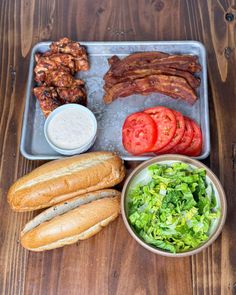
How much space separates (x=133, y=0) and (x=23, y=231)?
1.33m

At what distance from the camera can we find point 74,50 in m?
2.01

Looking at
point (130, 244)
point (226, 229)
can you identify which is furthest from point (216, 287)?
point (130, 244)

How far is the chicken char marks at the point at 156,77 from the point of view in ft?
6.24

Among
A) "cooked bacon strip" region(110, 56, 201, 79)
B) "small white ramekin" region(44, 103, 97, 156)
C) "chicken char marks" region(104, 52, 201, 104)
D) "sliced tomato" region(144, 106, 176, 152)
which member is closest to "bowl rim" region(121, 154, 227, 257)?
"sliced tomato" region(144, 106, 176, 152)

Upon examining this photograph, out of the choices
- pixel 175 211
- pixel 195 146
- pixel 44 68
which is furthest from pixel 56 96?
pixel 175 211

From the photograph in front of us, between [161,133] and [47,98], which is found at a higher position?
[47,98]

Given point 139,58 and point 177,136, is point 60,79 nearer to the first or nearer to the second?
point 139,58

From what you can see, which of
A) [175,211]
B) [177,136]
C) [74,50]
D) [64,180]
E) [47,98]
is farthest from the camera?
[74,50]

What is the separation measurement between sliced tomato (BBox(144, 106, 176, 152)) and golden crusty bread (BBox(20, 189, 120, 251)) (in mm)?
282

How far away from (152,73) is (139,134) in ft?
1.04

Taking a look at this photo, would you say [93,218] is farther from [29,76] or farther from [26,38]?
[26,38]

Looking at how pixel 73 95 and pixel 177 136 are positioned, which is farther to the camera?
pixel 73 95

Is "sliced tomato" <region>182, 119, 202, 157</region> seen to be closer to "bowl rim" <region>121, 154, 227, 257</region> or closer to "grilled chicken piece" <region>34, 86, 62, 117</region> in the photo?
"bowl rim" <region>121, 154, 227, 257</region>

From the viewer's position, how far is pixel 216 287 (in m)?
1.63
